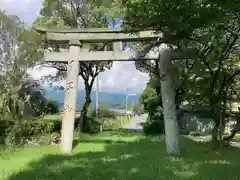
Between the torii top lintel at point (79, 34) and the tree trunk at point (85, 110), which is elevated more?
the torii top lintel at point (79, 34)

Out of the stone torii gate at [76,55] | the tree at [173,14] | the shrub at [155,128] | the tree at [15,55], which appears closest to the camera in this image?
the tree at [173,14]

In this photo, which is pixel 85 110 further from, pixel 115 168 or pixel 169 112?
pixel 115 168

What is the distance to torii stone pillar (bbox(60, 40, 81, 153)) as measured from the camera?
8.84 metres

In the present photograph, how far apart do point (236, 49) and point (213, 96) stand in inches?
63.5

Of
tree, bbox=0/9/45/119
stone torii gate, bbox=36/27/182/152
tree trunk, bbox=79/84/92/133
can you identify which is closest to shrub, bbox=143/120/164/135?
tree trunk, bbox=79/84/92/133

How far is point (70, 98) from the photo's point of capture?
891cm

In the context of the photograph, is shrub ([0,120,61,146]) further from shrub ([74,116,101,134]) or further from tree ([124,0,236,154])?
shrub ([74,116,101,134])

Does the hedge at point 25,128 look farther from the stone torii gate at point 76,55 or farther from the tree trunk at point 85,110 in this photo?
the tree trunk at point 85,110

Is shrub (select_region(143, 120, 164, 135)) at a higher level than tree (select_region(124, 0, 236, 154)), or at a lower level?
lower

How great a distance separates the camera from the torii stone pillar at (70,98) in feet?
29.0

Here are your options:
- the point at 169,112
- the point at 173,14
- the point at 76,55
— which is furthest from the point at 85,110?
the point at 173,14

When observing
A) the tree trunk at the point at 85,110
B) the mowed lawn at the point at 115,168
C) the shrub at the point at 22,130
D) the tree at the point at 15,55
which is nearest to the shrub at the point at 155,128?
the tree trunk at the point at 85,110

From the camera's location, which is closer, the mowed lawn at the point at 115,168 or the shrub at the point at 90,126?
the mowed lawn at the point at 115,168

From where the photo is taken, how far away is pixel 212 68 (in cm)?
912
